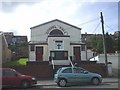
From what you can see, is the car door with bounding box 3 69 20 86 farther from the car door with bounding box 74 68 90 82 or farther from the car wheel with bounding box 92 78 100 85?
the car wheel with bounding box 92 78 100 85

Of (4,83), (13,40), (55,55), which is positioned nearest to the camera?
(4,83)

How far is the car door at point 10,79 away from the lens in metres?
21.0

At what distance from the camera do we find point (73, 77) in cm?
2252

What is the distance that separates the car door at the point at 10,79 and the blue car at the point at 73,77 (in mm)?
3345

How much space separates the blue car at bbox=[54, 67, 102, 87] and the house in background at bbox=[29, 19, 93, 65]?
Result: 56.9ft

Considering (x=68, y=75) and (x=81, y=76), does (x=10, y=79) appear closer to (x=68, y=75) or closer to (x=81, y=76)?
(x=68, y=75)

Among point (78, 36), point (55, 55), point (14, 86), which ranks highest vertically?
point (78, 36)

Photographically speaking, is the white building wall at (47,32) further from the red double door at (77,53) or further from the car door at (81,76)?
the car door at (81,76)

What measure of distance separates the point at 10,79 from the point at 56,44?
25.1 m

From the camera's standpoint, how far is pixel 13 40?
93500 millimetres

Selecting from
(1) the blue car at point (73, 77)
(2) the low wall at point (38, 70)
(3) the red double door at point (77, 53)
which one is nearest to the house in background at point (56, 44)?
(3) the red double door at point (77, 53)

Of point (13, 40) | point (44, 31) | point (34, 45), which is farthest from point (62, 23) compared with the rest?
point (13, 40)

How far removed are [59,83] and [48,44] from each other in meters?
24.4

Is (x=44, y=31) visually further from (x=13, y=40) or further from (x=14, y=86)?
(x=13, y=40)
